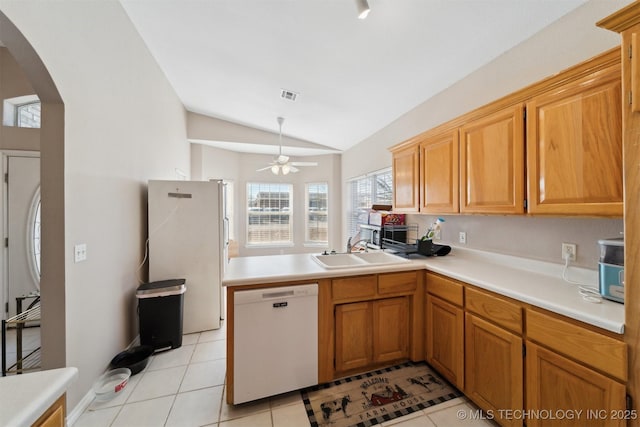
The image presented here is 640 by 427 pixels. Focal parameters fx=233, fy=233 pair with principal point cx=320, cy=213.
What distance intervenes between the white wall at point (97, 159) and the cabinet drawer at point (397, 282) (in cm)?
218

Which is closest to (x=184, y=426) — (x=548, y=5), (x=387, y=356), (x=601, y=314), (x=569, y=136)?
(x=387, y=356)

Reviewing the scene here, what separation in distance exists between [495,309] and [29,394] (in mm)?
2008

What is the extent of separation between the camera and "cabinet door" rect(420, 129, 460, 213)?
1975 millimetres

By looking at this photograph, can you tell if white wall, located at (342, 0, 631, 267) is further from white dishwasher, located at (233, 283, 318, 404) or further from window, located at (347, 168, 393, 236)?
white dishwasher, located at (233, 283, 318, 404)

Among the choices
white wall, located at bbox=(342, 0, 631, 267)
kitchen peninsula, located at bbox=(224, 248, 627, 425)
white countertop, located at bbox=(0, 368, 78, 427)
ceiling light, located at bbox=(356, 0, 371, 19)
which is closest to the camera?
white countertop, located at bbox=(0, 368, 78, 427)

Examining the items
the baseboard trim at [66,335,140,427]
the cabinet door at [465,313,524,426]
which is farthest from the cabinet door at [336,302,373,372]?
the baseboard trim at [66,335,140,427]

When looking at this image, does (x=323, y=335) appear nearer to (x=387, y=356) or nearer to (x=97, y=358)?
(x=387, y=356)

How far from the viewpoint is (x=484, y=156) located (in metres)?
1.74

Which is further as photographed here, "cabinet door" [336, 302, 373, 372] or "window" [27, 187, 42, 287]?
"window" [27, 187, 42, 287]

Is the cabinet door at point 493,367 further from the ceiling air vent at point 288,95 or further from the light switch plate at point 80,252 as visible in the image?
the ceiling air vent at point 288,95

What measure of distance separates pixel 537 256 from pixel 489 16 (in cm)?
178

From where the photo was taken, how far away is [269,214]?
5.71 metres

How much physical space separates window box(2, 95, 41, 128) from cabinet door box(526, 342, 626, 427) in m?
4.91

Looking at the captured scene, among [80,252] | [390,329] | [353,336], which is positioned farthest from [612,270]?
[80,252]
